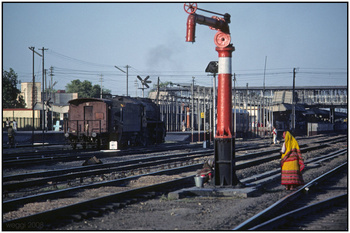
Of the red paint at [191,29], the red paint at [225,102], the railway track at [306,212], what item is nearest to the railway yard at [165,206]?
the railway track at [306,212]

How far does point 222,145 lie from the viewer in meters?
11.2

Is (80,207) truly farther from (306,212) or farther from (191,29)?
(191,29)

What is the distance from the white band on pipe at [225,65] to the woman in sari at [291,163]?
7.17ft

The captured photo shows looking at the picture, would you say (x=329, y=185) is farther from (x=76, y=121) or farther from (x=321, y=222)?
(x=76, y=121)

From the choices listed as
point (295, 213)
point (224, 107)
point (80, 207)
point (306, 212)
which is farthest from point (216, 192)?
point (80, 207)

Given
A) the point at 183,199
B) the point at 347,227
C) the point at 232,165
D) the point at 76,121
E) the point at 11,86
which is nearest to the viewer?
the point at 347,227

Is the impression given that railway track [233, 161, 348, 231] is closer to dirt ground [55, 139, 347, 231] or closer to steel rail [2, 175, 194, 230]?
dirt ground [55, 139, 347, 231]

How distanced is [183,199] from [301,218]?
2842mm

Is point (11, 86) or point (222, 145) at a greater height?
point (11, 86)

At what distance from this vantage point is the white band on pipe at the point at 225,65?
1095 centimetres

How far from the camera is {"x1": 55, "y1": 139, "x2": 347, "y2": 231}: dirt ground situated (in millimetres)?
7438

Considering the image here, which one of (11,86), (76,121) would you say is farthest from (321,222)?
(11,86)

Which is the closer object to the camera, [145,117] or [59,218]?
[59,218]

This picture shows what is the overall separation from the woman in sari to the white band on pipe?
7.17 feet
